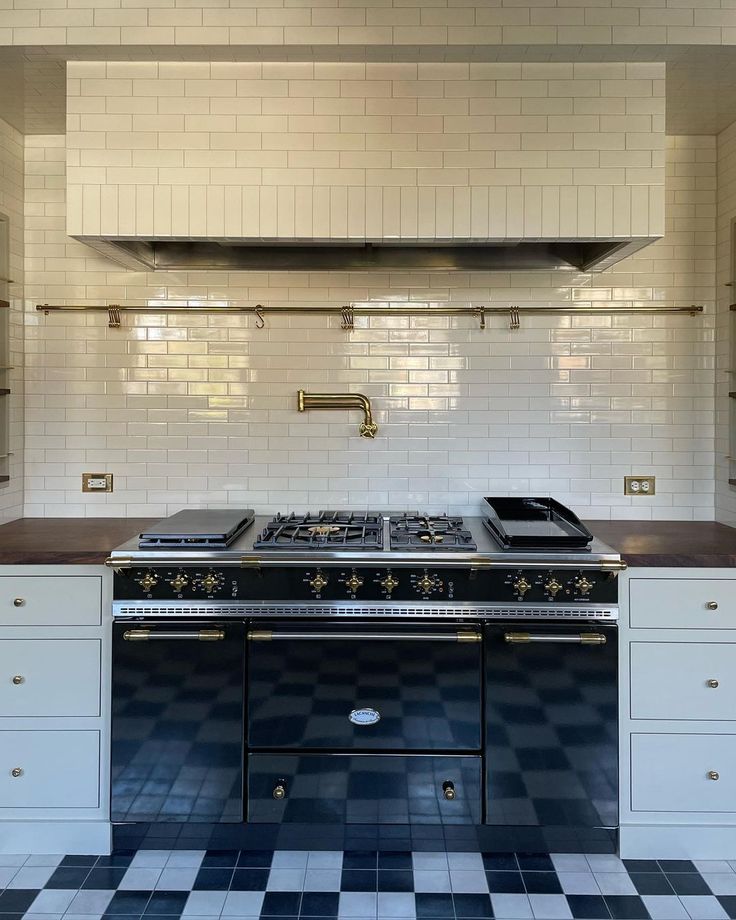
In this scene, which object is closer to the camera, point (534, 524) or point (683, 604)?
point (683, 604)

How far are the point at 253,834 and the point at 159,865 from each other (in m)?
0.34

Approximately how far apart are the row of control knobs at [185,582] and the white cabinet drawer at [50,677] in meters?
0.29

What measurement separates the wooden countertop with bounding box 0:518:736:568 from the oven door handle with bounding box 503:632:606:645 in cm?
29

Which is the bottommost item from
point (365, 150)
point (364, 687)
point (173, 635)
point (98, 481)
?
point (364, 687)

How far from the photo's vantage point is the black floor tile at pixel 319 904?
6.76 ft

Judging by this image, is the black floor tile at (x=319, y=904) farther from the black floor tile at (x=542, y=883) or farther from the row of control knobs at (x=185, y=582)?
the row of control knobs at (x=185, y=582)

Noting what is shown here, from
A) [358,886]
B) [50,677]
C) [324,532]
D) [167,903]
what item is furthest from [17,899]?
[324,532]

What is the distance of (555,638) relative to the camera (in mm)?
2238

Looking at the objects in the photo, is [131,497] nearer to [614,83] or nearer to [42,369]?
[42,369]

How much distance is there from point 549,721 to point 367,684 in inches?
25.4

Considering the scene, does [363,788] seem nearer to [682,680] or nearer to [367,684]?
[367,684]

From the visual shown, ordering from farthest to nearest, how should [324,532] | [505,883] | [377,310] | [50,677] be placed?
[377,310] → [324,532] → [50,677] → [505,883]

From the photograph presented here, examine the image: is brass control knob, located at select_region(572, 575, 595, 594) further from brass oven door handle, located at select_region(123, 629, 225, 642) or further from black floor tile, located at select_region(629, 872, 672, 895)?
brass oven door handle, located at select_region(123, 629, 225, 642)

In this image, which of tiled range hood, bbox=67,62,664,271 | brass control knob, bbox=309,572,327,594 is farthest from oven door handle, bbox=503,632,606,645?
tiled range hood, bbox=67,62,664,271
